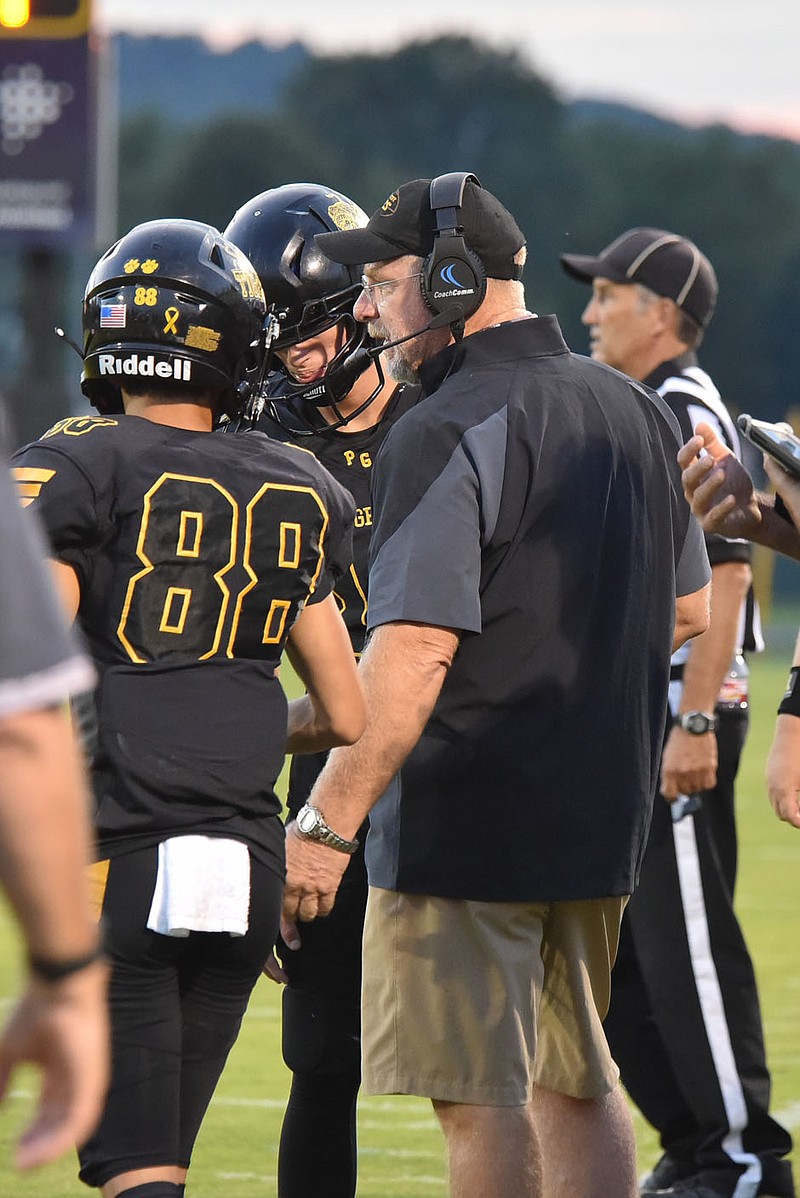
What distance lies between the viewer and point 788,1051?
20.6 ft

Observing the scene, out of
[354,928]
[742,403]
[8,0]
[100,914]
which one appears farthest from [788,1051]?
[742,403]

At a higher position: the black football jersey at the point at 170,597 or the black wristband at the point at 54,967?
the black wristband at the point at 54,967

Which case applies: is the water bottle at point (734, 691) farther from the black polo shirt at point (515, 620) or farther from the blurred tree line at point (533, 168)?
the blurred tree line at point (533, 168)

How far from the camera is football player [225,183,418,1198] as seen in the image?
4074 mm


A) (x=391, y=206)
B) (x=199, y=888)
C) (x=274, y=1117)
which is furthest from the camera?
(x=274, y=1117)

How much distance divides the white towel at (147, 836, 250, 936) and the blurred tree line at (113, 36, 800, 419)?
5669 cm

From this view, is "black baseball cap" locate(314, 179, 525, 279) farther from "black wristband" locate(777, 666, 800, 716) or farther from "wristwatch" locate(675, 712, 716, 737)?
"wristwatch" locate(675, 712, 716, 737)

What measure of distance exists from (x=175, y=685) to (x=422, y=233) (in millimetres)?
1103

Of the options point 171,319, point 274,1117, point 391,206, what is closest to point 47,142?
point 274,1117

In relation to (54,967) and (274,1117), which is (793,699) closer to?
(274,1117)

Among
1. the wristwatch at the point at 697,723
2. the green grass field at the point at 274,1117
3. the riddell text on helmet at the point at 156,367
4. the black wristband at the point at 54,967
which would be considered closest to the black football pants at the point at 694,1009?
the wristwatch at the point at 697,723

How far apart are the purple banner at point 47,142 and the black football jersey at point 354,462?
11521mm

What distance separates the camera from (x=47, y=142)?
1602 cm

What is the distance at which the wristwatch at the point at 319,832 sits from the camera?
347cm
